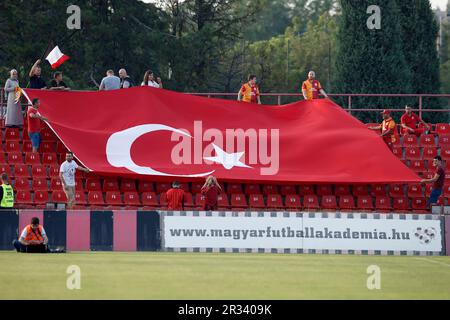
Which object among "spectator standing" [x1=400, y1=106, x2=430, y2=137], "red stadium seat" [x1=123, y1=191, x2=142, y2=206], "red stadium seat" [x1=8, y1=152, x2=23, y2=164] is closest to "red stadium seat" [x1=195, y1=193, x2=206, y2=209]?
"red stadium seat" [x1=123, y1=191, x2=142, y2=206]

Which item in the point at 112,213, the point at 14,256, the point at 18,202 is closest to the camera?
the point at 14,256

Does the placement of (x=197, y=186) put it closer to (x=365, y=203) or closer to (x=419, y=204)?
(x=365, y=203)

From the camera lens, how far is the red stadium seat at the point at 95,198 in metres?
31.8

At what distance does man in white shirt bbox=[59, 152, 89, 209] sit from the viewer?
31031mm

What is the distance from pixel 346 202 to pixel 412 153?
367 centimetres

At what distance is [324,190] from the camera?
33312 millimetres

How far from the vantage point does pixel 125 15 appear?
5062 cm

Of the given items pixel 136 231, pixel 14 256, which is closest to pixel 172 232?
pixel 136 231

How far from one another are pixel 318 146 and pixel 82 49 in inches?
705

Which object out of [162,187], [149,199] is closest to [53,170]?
[149,199]

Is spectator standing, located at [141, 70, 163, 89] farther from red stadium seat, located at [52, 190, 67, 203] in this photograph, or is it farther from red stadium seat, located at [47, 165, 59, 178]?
red stadium seat, located at [52, 190, 67, 203]

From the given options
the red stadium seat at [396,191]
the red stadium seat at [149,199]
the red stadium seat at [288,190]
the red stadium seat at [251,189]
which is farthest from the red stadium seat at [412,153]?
the red stadium seat at [149,199]
